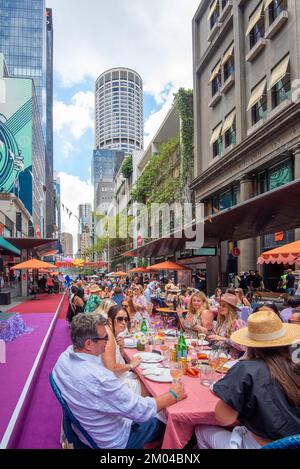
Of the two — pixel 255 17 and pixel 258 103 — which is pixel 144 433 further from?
pixel 255 17

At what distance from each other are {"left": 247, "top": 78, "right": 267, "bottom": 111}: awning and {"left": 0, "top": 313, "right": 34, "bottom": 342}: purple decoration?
15251 mm

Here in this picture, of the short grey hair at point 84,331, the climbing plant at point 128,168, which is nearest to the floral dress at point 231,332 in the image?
the short grey hair at point 84,331

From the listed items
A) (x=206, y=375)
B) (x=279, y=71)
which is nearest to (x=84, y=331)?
(x=206, y=375)

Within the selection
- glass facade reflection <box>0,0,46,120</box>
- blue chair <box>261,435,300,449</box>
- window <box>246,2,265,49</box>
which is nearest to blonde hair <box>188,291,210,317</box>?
blue chair <box>261,435,300,449</box>

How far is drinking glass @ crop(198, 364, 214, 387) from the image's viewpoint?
11.0 ft

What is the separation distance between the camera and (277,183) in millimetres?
16359

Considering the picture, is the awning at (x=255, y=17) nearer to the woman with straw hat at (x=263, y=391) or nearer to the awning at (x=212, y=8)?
the awning at (x=212, y=8)

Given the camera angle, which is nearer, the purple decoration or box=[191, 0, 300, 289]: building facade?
the purple decoration

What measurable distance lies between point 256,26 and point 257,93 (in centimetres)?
382

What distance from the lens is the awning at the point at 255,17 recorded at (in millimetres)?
17492

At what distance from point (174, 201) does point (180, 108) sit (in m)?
8.31

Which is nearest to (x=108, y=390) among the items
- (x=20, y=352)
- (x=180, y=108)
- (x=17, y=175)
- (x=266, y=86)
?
(x=20, y=352)

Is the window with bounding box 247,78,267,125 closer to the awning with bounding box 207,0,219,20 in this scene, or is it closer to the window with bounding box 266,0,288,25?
the window with bounding box 266,0,288,25
